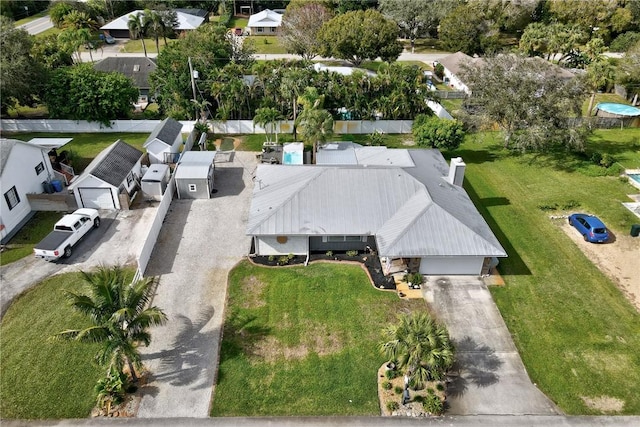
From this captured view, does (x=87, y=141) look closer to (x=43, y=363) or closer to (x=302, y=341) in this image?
(x=43, y=363)

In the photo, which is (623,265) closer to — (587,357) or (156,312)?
(587,357)

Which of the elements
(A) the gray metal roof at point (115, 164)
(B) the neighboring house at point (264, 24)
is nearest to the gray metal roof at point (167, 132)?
(A) the gray metal roof at point (115, 164)

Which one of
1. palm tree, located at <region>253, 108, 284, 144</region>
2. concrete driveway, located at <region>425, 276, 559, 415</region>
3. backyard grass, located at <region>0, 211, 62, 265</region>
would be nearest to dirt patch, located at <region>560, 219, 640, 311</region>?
concrete driveway, located at <region>425, 276, 559, 415</region>

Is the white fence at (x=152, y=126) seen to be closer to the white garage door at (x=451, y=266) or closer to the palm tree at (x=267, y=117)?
the palm tree at (x=267, y=117)

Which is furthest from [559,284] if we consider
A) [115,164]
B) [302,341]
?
[115,164]

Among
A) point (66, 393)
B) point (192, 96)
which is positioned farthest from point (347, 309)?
point (192, 96)
